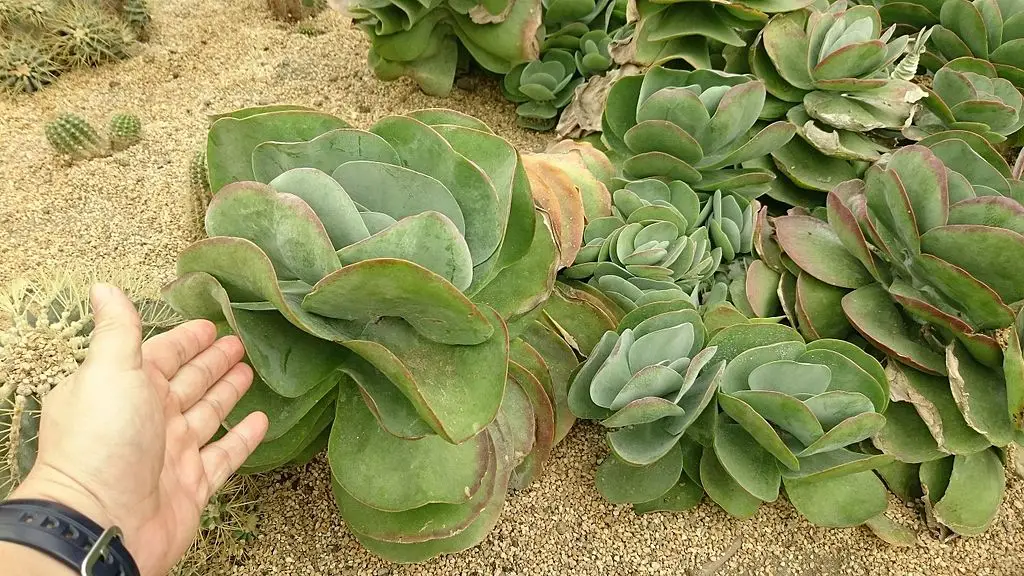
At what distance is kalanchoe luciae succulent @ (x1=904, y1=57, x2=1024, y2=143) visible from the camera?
4.83 ft

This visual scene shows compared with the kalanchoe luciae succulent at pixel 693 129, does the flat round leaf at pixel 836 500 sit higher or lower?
lower

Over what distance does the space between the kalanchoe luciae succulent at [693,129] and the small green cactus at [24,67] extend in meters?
1.98

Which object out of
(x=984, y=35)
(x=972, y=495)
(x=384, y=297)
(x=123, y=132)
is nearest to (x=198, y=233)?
(x=123, y=132)

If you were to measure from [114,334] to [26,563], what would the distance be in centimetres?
23

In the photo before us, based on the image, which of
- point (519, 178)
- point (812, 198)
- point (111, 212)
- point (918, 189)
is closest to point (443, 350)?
point (519, 178)

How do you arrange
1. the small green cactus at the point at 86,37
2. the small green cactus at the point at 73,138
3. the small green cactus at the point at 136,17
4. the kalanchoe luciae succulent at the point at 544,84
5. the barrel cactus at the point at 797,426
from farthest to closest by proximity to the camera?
the small green cactus at the point at 136,17, the small green cactus at the point at 86,37, the kalanchoe luciae succulent at the point at 544,84, the small green cactus at the point at 73,138, the barrel cactus at the point at 797,426

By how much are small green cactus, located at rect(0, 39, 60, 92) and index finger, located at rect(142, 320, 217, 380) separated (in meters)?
1.93

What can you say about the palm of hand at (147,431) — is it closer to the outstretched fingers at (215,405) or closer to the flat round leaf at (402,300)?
the outstretched fingers at (215,405)

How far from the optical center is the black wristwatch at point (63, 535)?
0.62m

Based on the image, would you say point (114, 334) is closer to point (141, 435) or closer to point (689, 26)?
point (141, 435)

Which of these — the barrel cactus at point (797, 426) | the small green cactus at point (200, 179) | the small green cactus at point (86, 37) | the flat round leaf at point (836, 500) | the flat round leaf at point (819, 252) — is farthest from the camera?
the small green cactus at point (86, 37)

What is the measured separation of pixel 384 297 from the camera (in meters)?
0.70

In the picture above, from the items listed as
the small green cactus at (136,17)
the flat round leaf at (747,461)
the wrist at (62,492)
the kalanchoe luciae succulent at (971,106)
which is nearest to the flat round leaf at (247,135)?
the wrist at (62,492)

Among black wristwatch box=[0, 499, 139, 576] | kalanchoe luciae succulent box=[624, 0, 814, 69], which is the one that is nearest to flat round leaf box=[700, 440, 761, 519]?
black wristwatch box=[0, 499, 139, 576]
